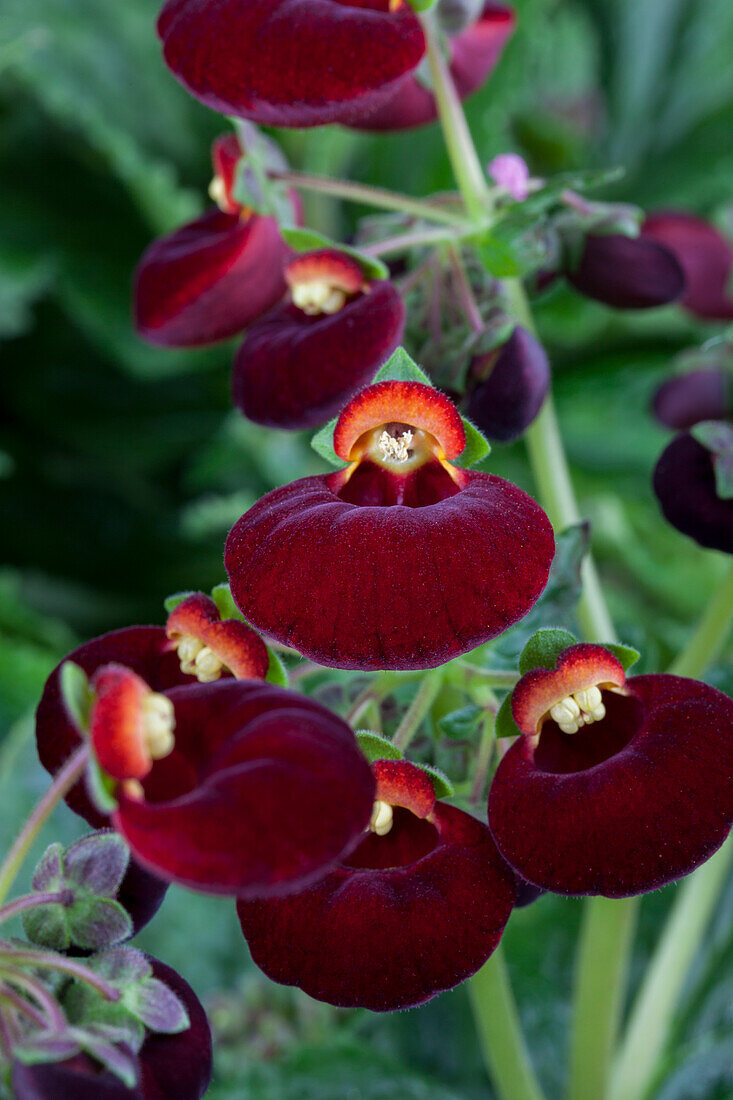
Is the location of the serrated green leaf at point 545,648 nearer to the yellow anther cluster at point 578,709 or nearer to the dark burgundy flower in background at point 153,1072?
the yellow anther cluster at point 578,709

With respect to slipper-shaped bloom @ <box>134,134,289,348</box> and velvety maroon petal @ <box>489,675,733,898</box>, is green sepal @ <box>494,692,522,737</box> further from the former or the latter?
slipper-shaped bloom @ <box>134,134,289,348</box>

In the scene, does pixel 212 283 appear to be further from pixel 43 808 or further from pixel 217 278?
pixel 43 808

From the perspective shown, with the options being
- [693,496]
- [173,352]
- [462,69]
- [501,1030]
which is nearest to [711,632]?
[693,496]

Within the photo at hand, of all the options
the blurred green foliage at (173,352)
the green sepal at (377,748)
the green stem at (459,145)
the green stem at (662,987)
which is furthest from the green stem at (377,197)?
the blurred green foliage at (173,352)

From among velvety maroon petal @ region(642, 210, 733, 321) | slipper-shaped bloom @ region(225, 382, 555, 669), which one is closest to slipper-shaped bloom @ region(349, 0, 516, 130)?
velvety maroon petal @ region(642, 210, 733, 321)

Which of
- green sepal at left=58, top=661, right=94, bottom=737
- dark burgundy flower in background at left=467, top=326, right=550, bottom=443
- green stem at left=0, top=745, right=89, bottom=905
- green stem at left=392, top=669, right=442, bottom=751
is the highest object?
green sepal at left=58, top=661, right=94, bottom=737

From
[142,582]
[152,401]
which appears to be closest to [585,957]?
[142,582]

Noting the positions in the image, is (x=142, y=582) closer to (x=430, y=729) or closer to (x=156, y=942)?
(x=156, y=942)
